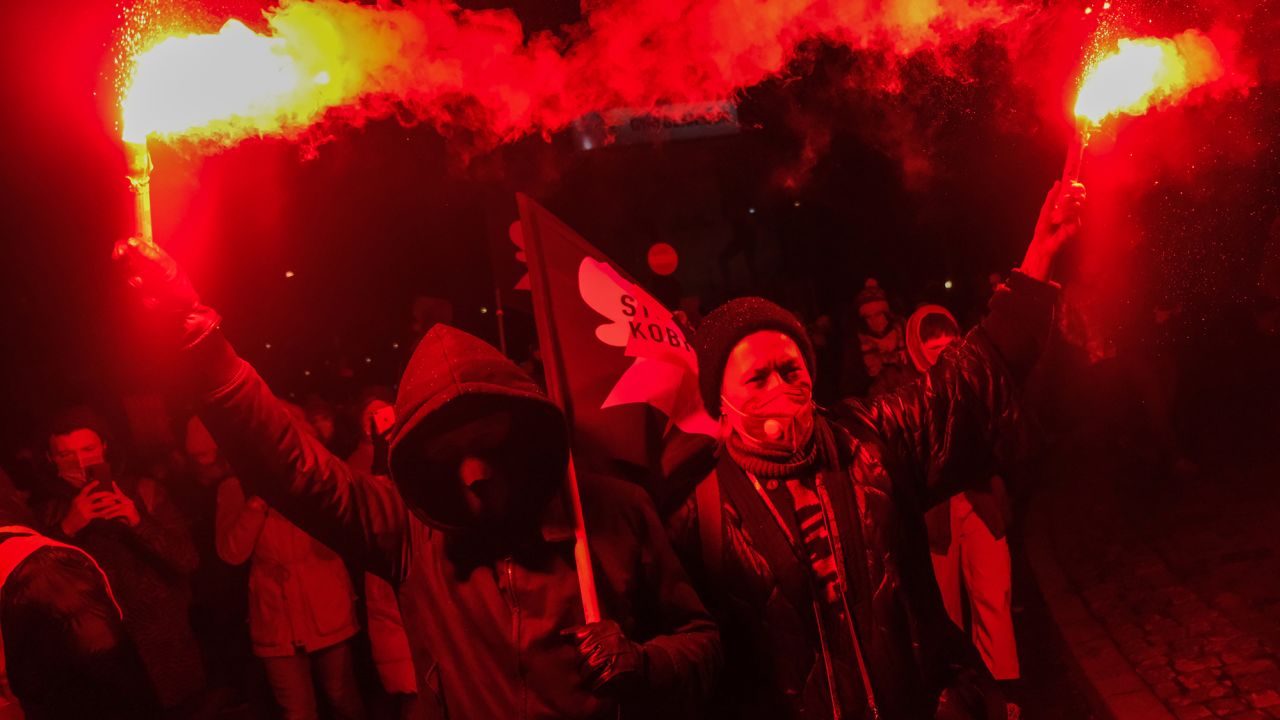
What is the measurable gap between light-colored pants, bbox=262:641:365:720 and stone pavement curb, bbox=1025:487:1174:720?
496 centimetres

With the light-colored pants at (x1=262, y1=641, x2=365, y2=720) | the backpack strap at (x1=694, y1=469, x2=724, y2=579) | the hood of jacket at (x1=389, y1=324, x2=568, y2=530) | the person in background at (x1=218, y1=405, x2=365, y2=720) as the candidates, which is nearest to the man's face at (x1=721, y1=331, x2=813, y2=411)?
the backpack strap at (x1=694, y1=469, x2=724, y2=579)

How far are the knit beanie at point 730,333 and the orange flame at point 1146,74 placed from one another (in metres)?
1.37

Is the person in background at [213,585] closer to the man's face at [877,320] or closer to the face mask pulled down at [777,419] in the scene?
the face mask pulled down at [777,419]

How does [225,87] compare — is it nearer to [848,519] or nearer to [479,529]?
[479,529]

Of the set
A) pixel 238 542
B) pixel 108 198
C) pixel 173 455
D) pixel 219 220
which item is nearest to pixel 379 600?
pixel 238 542

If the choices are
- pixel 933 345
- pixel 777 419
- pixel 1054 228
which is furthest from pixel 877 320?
pixel 777 419

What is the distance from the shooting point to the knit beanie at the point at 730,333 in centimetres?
374

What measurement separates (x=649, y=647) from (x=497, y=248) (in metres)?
6.04

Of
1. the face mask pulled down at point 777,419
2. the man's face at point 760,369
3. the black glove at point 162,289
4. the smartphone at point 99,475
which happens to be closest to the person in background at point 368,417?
the smartphone at point 99,475

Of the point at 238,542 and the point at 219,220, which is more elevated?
the point at 219,220

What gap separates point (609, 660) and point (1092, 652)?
17.0 feet

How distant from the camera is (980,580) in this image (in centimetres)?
579

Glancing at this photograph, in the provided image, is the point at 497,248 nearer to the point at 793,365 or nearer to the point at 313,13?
the point at 313,13

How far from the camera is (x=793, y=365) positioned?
3693 millimetres
